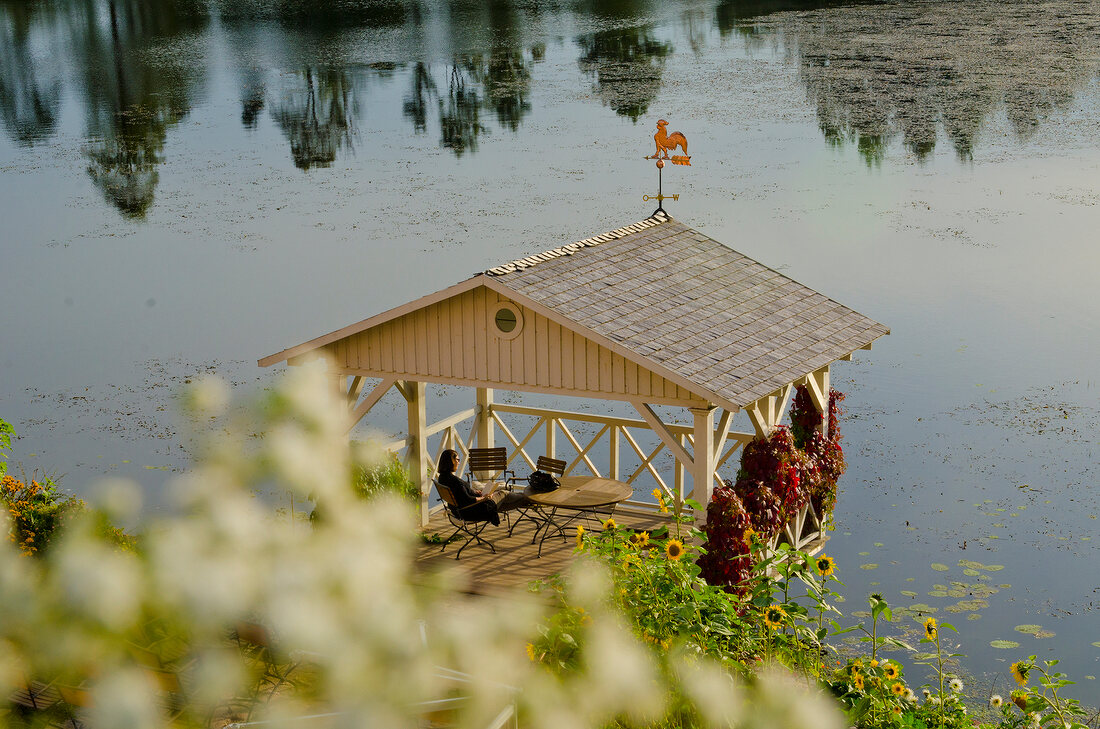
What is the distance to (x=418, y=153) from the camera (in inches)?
1526

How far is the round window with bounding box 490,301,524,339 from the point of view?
34.7 feet

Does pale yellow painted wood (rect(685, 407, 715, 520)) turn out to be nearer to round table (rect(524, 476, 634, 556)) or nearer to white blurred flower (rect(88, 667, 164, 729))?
round table (rect(524, 476, 634, 556))

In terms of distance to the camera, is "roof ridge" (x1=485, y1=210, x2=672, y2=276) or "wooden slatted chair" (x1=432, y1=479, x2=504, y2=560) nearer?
"roof ridge" (x1=485, y1=210, x2=672, y2=276)

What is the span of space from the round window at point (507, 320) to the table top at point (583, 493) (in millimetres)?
1463

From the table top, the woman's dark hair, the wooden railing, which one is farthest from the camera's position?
the wooden railing

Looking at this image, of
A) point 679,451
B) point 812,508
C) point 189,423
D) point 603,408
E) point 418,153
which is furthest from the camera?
point 418,153

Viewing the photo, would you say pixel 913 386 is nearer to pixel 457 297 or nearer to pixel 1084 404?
pixel 1084 404

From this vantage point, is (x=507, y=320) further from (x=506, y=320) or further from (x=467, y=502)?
(x=467, y=502)

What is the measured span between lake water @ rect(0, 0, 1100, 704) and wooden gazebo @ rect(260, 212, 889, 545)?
4.31 m

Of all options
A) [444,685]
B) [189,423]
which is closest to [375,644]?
[189,423]

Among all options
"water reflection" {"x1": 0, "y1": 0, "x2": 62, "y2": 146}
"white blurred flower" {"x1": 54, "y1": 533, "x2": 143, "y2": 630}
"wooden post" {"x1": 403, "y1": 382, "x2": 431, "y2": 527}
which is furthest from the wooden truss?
"water reflection" {"x1": 0, "y1": 0, "x2": 62, "y2": 146}

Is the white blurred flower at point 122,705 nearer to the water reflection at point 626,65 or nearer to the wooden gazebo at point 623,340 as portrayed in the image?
the wooden gazebo at point 623,340

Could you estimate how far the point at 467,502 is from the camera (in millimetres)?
10953

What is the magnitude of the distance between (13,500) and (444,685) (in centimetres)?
1113
